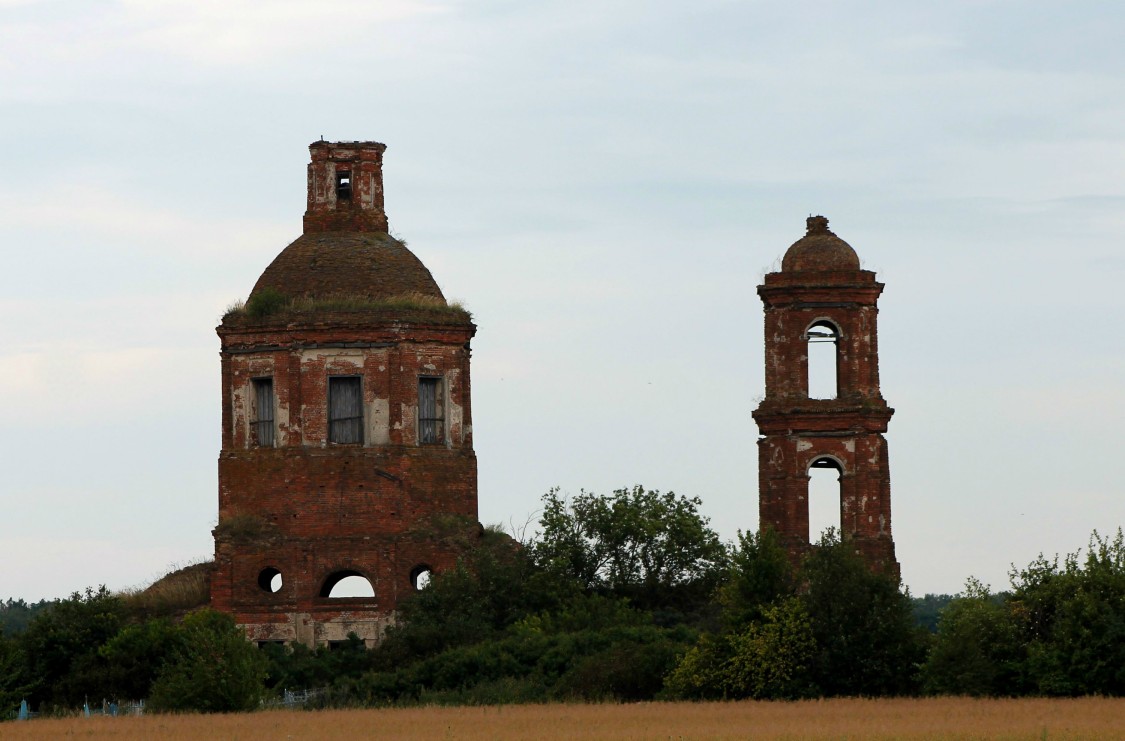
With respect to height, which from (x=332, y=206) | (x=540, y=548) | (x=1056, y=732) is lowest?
(x=1056, y=732)

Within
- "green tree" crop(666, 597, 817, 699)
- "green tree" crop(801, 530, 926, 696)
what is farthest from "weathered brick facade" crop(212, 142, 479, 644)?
"green tree" crop(801, 530, 926, 696)

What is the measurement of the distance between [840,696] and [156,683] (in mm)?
13293

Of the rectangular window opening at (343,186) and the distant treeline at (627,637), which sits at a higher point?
the rectangular window opening at (343,186)

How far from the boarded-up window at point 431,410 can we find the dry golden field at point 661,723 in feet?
40.7

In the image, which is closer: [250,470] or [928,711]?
[928,711]

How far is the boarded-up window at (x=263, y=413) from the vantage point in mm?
60531

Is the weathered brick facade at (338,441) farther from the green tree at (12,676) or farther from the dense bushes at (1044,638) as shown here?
the dense bushes at (1044,638)

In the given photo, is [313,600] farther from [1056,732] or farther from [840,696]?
[1056,732]

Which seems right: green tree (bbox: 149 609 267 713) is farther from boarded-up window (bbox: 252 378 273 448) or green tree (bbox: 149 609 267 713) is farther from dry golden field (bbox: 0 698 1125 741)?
boarded-up window (bbox: 252 378 273 448)

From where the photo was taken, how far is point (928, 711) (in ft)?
145

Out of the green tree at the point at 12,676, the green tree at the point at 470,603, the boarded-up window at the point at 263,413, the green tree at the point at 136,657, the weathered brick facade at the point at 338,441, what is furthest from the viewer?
the boarded-up window at the point at 263,413

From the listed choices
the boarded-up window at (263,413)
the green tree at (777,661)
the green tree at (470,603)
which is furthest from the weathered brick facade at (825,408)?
the boarded-up window at (263,413)

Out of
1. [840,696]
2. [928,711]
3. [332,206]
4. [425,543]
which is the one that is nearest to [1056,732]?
[928,711]

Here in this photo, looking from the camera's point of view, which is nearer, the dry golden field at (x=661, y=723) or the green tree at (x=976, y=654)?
the dry golden field at (x=661, y=723)
